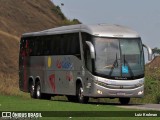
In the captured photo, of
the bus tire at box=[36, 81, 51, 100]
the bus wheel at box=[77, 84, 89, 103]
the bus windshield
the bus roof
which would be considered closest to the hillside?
the bus tire at box=[36, 81, 51, 100]

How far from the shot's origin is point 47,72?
35031 mm

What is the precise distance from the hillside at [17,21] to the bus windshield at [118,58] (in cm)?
4242

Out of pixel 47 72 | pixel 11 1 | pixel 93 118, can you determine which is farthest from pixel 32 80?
pixel 11 1

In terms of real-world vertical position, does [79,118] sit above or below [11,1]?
below

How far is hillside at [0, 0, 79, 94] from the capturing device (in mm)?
77250

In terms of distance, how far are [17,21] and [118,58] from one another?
62414 mm

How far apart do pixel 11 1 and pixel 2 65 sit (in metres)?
21.9

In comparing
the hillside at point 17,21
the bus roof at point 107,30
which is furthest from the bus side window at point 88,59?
the hillside at point 17,21

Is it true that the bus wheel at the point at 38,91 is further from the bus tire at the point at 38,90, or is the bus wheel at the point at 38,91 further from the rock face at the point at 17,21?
the rock face at the point at 17,21

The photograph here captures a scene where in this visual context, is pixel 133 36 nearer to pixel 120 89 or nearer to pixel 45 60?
pixel 120 89

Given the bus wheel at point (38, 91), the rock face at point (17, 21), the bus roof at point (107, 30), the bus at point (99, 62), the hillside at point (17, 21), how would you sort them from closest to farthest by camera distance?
1. the bus at point (99, 62)
2. the bus roof at point (107, 30)
3. the bus wheel at point (38, 91)
4. the rock face at point (17, 21)
5. the hillside at point (17, 21)

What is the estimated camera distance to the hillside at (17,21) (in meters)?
77.2

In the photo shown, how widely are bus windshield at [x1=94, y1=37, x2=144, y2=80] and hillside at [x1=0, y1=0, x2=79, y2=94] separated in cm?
4242

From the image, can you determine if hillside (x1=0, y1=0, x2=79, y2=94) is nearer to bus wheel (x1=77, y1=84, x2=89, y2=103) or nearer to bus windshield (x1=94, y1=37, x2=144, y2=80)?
bus wheel (x1=77, y1=84, x2=89, y2=103)
